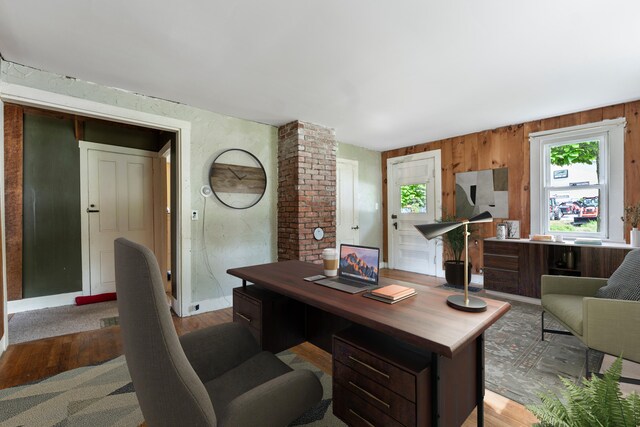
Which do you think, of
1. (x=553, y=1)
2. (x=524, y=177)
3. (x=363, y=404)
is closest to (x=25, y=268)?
(x=363, y=404)

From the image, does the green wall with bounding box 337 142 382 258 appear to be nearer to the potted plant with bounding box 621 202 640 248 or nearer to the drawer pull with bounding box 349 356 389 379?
the potted plant with bounding box 621 202 640 248

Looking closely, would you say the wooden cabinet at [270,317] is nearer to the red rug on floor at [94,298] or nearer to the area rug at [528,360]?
the area rug at [528,360]

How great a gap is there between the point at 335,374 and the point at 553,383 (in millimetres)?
1606

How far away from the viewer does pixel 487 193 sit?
4270 millimetres

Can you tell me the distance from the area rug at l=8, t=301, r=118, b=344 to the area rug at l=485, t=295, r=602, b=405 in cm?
364

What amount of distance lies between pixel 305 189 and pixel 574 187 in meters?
3.42

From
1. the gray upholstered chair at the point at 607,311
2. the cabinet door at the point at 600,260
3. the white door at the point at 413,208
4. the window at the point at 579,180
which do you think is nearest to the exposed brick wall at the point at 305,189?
the white door at the point at 413,208

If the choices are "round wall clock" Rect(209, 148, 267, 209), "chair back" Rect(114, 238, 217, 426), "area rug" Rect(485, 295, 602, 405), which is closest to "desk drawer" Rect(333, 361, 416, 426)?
"chair back" Rect(114, 238, 217, 426)

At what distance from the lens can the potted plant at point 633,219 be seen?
9.67 ft

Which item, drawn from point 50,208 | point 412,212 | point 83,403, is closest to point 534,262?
point 412,212

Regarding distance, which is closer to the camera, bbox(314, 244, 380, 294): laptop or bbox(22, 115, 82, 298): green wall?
bbox(314, 244, 380, 294): laptop

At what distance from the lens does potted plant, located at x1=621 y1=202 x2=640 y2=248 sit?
9.67 feet

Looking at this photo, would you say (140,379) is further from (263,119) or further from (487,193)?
(487,193)

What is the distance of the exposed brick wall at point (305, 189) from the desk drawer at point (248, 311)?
1.51m
